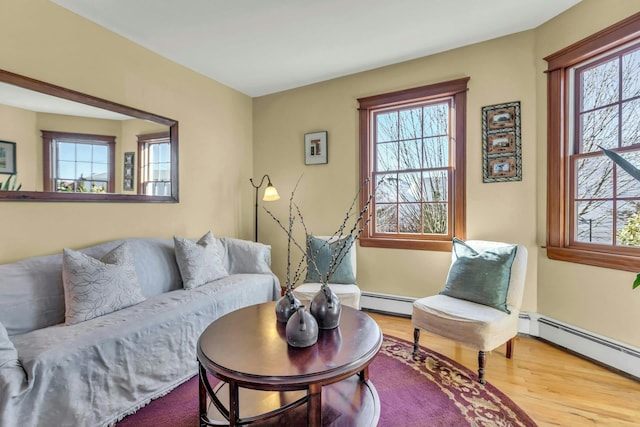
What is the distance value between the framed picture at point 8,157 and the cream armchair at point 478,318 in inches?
120

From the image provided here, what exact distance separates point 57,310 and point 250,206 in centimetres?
242

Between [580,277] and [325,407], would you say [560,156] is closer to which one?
[580,277]

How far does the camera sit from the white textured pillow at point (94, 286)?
74.2 inches

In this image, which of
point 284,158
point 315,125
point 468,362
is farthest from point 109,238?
point 468,362

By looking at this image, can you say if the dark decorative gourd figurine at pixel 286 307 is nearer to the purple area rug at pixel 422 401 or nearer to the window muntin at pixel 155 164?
the purple area rug at pixel 422 401

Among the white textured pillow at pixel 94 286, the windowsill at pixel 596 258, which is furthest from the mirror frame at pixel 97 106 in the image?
the windowsill at pixel 596 258

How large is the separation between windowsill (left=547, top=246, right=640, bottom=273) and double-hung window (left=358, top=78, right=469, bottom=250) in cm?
74

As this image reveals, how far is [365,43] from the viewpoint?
2.82m

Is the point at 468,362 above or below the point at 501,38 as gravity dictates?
below

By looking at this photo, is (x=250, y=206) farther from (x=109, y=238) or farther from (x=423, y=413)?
(x=423, y=413)

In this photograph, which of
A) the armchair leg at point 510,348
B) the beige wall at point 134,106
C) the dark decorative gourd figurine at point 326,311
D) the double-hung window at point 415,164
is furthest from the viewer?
the double-hung window at point 415,164

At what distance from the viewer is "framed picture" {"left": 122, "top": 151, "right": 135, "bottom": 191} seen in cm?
268

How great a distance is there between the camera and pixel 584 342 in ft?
7.61

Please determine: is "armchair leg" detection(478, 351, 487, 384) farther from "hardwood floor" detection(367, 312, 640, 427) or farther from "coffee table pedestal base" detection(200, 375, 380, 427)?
"coffee table pedestal base" detection(200, 375, 380, 427)
